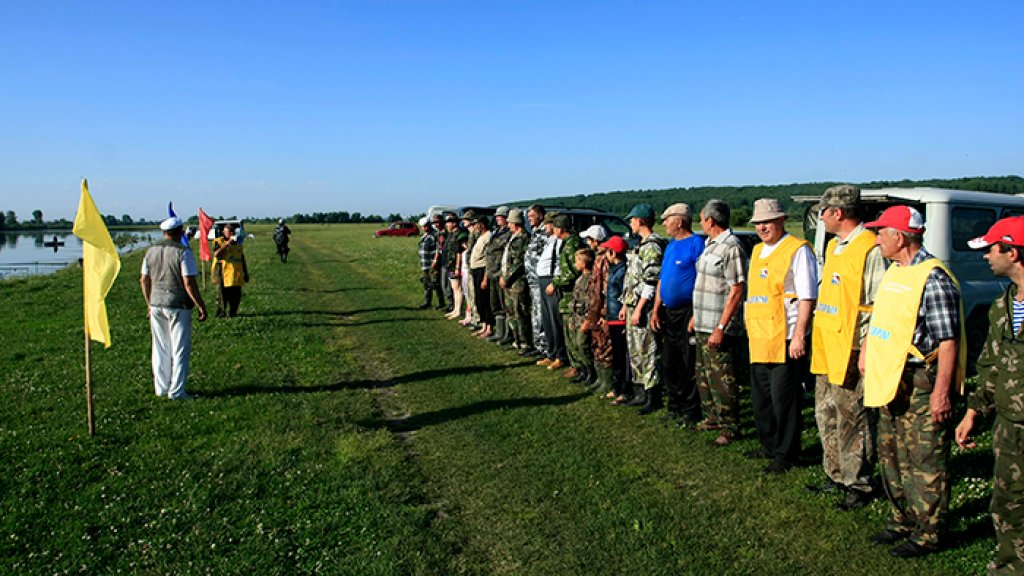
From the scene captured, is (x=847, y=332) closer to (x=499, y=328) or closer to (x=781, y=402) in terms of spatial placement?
(x=781, y=402)

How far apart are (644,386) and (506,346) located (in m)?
4.10

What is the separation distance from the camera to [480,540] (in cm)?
466

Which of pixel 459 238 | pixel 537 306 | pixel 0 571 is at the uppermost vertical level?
pixel 459 238

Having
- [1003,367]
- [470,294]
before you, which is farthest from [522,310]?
[1003,367]

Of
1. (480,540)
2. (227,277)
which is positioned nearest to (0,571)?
(480,540)

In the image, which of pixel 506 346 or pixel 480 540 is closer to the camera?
pixel 480 540

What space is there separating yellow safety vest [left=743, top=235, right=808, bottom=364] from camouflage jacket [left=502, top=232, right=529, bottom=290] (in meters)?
Result: 5.23

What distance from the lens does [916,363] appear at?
4145mm

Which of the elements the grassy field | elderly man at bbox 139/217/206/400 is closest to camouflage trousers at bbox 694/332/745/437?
the grassy field

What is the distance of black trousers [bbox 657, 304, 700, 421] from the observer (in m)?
6.93

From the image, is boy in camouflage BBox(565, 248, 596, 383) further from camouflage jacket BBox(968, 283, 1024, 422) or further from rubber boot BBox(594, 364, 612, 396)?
camouflage jacket BBox(968, 283, 1024, 422)

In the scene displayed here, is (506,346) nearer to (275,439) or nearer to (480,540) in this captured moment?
(275,439)

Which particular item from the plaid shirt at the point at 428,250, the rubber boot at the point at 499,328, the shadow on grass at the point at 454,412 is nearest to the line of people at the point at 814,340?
the shadow on grass at the point at 454,412

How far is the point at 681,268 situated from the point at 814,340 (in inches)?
74.6
